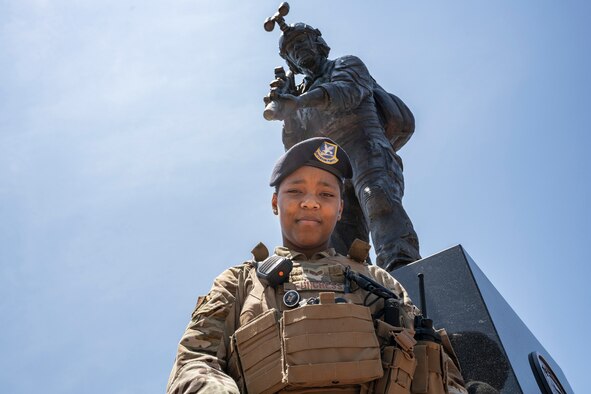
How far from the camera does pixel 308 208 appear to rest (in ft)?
6.81

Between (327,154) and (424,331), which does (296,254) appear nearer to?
(327,154)

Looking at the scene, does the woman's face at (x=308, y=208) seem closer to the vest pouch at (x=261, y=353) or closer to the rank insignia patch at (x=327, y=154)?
the rank insignia patch at (x=327, y=154)

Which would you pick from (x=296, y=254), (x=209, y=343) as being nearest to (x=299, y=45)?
(x=296, y=254)

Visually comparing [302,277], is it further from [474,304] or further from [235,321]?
[474,304]

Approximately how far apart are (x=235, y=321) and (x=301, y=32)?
151 inches

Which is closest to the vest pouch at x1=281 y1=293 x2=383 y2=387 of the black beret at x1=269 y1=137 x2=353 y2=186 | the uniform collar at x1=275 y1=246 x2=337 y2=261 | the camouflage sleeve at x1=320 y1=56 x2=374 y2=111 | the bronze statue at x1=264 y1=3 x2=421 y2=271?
the uniform collar at x1=275 y1=246 x2=337 y2=261

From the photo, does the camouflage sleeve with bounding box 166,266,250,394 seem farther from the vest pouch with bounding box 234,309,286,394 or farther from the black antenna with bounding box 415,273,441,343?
the black antenna with bounding box 415,273,441,343

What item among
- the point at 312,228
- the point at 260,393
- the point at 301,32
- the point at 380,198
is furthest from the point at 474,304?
the point at 301,32

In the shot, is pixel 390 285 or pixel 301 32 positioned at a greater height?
pixel 301 32

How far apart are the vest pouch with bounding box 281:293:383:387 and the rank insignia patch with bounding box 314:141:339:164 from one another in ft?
2.09

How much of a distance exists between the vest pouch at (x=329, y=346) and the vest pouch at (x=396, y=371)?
5 centimetres

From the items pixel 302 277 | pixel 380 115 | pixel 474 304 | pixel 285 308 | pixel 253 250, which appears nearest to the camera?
pixel 285 308

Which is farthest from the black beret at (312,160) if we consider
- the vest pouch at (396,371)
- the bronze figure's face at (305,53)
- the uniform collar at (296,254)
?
the bronze figure's face at (305,53)

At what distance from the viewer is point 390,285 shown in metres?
2.08
